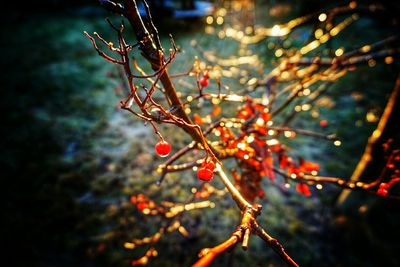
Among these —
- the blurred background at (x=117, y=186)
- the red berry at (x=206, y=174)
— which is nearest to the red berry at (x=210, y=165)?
the red berry at (x=206, y=174)

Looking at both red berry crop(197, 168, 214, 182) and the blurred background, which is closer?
red berry crop(197, 168, 214, 182)

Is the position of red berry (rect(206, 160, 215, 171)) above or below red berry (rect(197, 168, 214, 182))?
above

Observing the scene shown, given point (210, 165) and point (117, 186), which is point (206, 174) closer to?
point (210, 165)

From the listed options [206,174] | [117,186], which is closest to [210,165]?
[206,174]

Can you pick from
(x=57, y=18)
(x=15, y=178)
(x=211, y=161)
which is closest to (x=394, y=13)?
(x=211, y=161)

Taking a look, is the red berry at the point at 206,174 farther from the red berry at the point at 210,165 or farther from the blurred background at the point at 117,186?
the blurred background at the point at 117,186

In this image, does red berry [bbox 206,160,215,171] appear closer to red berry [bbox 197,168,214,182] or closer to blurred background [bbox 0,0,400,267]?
red berry [bbox 197,168,214,182]

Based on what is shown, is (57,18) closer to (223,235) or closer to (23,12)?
(23,12)

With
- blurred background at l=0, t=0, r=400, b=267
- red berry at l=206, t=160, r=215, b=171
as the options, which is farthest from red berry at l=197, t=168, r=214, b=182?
blurred background at l=0, t=0, r=400, b=267
